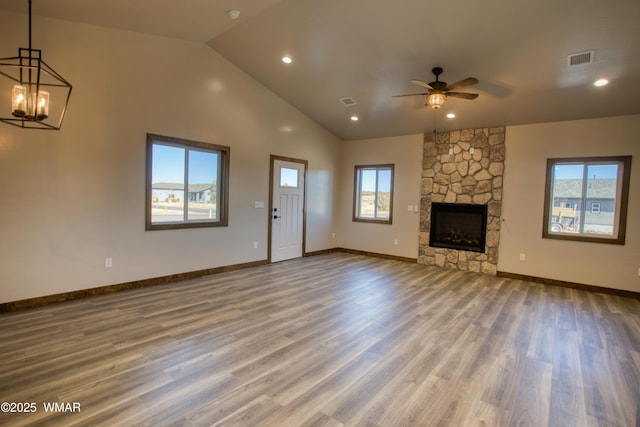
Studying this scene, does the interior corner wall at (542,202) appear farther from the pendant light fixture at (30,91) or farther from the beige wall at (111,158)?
the pendant light fixture at (30,91)

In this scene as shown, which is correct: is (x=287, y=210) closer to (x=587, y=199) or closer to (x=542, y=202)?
(x=542, y=202)

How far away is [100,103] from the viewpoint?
4234mm

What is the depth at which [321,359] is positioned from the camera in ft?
9.22

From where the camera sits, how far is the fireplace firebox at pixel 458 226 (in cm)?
649

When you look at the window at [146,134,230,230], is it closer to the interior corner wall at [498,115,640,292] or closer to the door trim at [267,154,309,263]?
the door trim at [267,154,309,263]

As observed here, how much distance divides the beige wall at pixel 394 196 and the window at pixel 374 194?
0.41 feet

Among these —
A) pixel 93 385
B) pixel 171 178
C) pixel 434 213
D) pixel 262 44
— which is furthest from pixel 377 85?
pixel 93 385

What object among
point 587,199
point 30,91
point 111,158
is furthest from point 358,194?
point 30,91

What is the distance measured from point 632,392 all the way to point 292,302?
325cm

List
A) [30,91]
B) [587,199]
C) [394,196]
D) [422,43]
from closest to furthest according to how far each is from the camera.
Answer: [30,91] → [422,43] → [587,199] → [394,196]

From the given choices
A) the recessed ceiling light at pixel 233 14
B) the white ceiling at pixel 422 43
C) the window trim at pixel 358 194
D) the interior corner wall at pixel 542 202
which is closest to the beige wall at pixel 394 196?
the window trim at pixel 358 194

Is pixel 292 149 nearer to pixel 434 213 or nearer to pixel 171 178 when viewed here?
pixel 171 178

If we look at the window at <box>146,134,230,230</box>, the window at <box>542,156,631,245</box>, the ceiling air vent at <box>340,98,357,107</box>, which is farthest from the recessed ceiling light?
the window at <box>542,156,631,245</box>

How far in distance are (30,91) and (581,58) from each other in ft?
18.8
